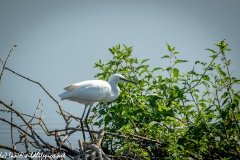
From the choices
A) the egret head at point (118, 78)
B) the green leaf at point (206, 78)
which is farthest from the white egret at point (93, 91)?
the green leaf at point (206, 78)

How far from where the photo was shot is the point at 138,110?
6.08 m

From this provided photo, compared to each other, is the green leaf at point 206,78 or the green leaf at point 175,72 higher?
the green leaf at point 175,72

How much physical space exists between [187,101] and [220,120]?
0.74m

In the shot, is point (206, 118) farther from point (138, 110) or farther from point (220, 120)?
point (138, 110)

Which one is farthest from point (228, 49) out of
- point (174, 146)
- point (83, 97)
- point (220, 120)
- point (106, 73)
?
point (83, 97)

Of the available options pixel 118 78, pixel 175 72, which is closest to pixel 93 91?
pixel 118 78

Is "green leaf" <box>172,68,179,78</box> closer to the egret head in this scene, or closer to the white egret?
the egret head

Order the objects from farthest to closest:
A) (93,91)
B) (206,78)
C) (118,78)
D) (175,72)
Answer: (93,91) < (118,78) < (175,72) < (206,78)

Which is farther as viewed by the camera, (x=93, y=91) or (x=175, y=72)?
(x=93, y=91)

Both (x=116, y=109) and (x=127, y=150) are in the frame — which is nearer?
(x=127, y=150)

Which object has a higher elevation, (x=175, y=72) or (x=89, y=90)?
(x=89, y=90)

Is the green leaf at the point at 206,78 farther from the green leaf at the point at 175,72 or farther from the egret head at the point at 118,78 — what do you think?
the egret head at the point at 118,78

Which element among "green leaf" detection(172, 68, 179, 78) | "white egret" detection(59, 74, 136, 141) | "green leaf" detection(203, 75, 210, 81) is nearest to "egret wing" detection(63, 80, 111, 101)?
"white egret" detection(59, 74, 136, 141)

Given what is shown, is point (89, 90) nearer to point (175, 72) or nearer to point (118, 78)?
point (118, 78)
